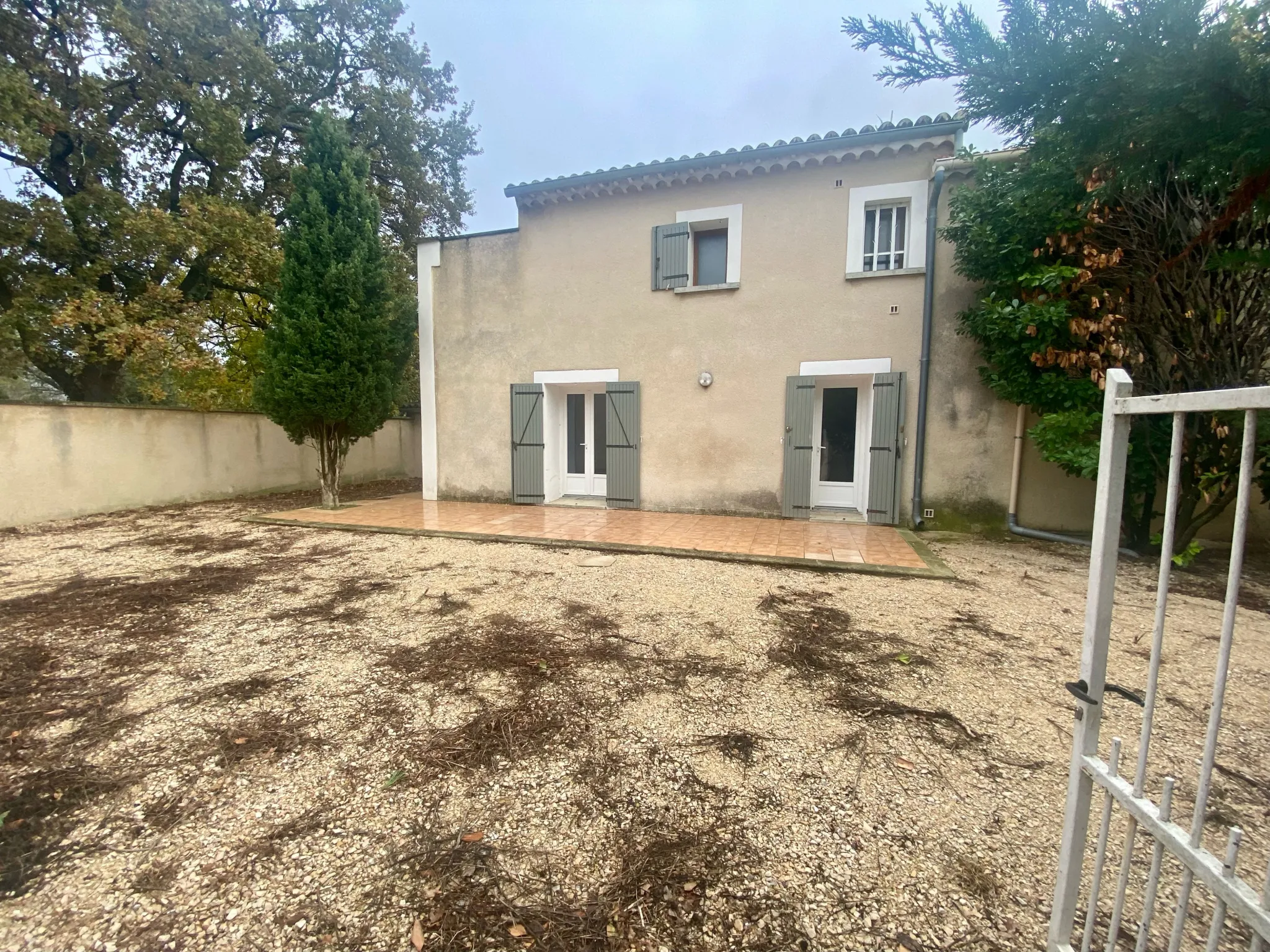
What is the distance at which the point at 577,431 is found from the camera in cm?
872

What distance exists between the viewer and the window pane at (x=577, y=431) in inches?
338

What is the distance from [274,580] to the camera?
4.55 m

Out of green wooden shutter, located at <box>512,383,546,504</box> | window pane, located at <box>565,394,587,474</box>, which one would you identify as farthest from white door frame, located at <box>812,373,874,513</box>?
green wooden shutter, located at <box>512,383,546,504</box>

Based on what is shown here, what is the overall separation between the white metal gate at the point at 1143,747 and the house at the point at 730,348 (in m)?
6.03

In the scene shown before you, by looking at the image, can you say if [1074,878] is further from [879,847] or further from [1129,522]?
[1129,522]

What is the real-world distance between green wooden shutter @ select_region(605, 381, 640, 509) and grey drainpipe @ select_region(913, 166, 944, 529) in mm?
3757

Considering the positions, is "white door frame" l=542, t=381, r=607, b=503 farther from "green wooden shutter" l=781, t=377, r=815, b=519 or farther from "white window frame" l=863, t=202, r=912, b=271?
"white window frame" l=863, t=202, r=912, b=271

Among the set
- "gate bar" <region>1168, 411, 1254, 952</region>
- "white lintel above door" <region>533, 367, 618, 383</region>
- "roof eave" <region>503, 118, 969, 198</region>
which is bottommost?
"gate bar" <region>1168, 411, 1254, 952</region>

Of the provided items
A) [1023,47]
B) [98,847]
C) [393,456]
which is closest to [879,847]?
[1023,47]

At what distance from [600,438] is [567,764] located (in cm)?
676

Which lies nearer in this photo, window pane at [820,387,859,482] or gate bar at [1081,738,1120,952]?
gate bar at [1081,738,1120,952]

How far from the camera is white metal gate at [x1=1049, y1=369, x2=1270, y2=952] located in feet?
2.59

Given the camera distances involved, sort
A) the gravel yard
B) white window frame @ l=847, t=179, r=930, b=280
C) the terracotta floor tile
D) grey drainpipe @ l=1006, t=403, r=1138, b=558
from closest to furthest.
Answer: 1. the gravel yard
2. the terracotta floor tile
3. grey drainpipe @ l=1006, t=403, r=1138, b=558
4. white window frame @ l=847, t=179, r=930, b=280

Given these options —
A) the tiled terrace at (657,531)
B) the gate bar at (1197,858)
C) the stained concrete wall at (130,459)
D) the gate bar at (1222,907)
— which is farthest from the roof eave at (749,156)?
the gate bar at (1222,907)
